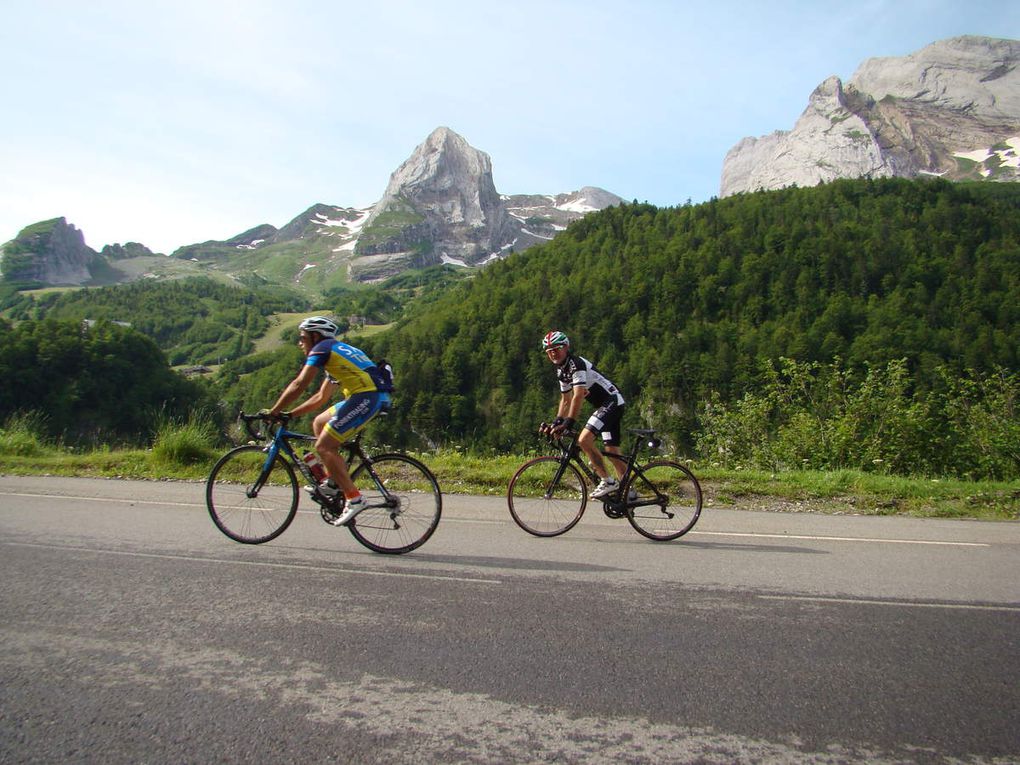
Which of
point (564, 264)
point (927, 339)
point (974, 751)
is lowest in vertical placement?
point (974, 751)

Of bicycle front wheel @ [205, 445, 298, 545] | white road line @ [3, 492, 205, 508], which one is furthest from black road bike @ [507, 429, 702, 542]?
white road line @ [3, 492, 205, 508]

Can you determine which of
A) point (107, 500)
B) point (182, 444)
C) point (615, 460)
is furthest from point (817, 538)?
point (182, 444)

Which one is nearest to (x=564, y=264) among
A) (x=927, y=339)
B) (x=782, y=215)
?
(x=782, y=215)

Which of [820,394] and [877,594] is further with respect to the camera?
[820,394]

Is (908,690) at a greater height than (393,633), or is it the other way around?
(908,690)

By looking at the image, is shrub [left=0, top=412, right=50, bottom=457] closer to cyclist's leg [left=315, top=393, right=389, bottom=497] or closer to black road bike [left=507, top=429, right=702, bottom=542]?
cyclist's leg [left=315, top=393, right=389, bottom=497]

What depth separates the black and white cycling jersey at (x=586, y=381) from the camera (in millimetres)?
7172

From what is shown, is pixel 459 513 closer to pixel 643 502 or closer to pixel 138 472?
pixel 643 502

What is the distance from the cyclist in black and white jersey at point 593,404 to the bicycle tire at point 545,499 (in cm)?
28

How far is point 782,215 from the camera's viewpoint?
447ft

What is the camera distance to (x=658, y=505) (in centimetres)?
709

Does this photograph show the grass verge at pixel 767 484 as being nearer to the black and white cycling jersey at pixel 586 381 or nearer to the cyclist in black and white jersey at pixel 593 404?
the cyclist in black and white jersey at pixel 593 404

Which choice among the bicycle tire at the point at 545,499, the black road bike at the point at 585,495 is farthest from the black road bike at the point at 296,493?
the black road bike at the point at 585,495

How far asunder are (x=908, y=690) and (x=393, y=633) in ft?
9.84
